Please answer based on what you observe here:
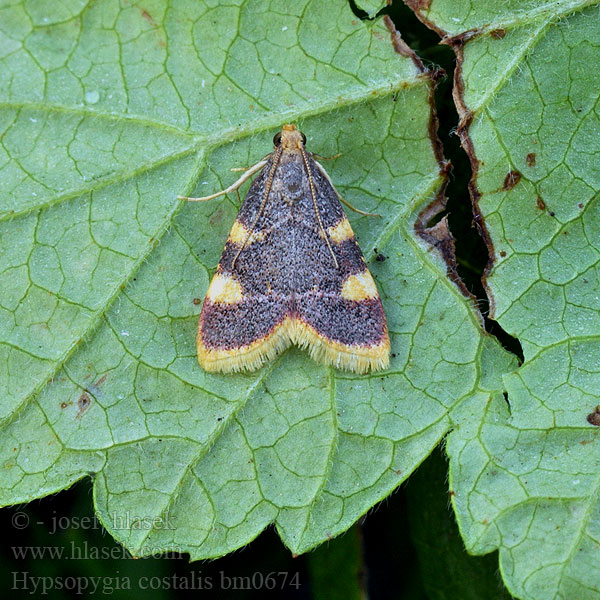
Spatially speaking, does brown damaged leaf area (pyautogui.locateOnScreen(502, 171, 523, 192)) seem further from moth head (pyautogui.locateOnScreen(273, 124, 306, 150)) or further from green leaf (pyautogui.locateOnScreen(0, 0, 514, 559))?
moth head (pyautogui.locateOnScreen(273, 124, 306, 150))

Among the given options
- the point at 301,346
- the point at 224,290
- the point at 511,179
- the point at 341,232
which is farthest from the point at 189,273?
the point at 511,179

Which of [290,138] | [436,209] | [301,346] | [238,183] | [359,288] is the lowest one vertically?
[301,346]

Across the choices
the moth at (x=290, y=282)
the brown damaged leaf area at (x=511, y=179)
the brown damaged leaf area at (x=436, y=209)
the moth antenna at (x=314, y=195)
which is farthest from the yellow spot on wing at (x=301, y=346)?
the brown damaged leaf area at (x=511, y=179)

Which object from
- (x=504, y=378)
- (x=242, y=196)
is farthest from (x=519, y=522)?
(x=242, y=196)

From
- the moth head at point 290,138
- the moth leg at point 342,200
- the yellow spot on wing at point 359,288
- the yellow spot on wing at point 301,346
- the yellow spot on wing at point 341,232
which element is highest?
the moth head at point 290,138

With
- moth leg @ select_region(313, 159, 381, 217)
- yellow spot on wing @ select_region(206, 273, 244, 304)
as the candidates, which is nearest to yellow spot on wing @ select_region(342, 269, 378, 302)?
moth leg @ select_region(313, 159, 381, 217)

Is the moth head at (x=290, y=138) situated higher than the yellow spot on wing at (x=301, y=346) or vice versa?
the moth head at (x=290, y=138)

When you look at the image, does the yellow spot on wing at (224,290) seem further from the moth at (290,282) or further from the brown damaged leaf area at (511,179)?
the brown damaged leaf area at (511,179)

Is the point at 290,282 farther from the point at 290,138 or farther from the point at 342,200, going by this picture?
the point at 290,138
